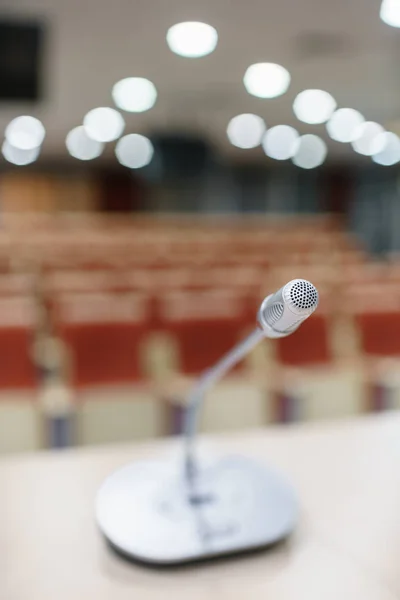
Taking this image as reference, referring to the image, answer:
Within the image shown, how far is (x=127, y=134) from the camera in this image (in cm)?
1018

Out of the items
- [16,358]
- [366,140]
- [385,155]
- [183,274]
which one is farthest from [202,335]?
[385,155]

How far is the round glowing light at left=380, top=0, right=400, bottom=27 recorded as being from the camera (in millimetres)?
1769

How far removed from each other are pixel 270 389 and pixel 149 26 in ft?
5.43

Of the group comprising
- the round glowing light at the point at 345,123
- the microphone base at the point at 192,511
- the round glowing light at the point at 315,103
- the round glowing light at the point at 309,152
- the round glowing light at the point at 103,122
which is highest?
the round glowing light at the point at 309,152

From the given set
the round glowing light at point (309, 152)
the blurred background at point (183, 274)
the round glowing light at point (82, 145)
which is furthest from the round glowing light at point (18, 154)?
the round glowing light at point (309, 152)

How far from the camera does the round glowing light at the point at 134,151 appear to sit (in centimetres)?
1082

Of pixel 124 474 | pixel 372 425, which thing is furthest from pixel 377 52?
pixel 124 474

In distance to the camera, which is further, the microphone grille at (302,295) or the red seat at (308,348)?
the red seat at (308,348)

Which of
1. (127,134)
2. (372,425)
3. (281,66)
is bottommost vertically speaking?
(372,425)

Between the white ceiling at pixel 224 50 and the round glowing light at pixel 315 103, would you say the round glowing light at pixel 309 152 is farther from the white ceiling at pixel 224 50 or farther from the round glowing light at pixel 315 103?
the round glowing light at pixel 315 103

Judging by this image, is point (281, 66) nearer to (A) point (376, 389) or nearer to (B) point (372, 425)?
(A) point (376, 389)

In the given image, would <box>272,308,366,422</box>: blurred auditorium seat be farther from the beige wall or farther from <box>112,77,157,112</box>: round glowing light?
the beige wall

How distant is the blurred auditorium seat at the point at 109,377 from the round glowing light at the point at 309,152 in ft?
25.1

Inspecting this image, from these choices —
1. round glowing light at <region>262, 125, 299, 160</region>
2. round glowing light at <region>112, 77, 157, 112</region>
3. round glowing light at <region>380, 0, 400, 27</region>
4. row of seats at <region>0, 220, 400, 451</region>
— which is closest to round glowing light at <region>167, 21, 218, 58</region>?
round glowing light at <region>380, 0, 400, 27</region>
